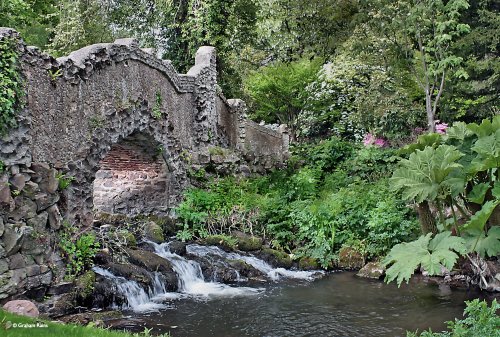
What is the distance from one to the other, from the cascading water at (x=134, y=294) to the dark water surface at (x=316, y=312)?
361 millimetres

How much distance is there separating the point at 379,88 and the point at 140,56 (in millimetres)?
7950

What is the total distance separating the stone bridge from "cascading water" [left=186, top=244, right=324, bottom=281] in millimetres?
2504

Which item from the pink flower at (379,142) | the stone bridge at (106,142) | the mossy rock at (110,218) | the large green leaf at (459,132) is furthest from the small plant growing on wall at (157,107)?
the large green leaf at (459,132)

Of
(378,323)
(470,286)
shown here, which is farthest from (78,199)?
(470,286)

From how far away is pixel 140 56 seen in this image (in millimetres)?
11789

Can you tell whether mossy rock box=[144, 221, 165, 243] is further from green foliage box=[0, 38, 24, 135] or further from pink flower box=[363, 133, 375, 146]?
pink flower box=[363, 133, 375, 146]

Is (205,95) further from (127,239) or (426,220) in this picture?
(426,220)

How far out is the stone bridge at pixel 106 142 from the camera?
7.59m

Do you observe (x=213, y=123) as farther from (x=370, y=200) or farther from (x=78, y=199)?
(x=78, y=199)

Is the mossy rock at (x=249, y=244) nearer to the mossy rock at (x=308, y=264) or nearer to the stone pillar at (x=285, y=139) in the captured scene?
the mossy rock at (x=308, y=264)

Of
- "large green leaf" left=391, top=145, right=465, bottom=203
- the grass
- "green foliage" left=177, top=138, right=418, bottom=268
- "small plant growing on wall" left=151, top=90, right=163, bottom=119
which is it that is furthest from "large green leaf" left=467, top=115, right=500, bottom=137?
"small plant growing on wall" left=151, top=90, right=163, bottom=119

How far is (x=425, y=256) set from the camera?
377cm

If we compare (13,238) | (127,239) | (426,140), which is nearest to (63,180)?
(13,238)

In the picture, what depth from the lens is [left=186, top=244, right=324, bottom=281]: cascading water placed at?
36.2 ft
